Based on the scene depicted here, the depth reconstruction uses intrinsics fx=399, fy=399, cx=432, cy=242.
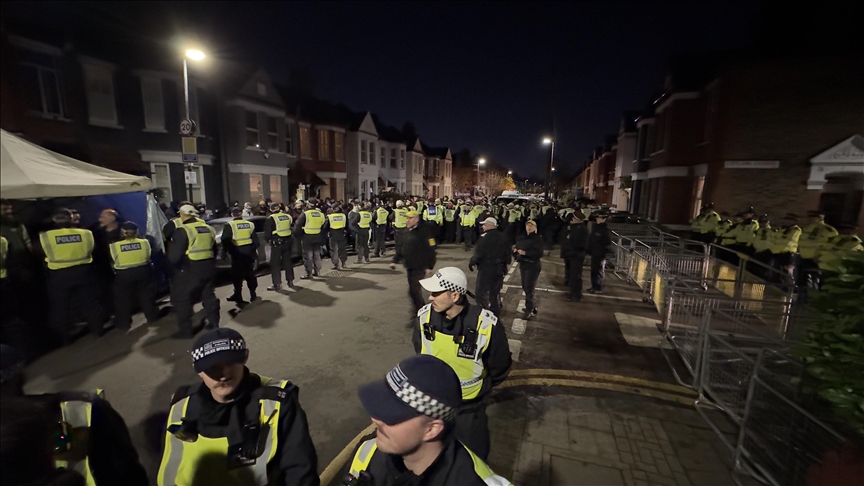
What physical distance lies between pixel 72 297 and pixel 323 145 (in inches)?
937

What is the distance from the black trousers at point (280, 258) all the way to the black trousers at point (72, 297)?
3328mm

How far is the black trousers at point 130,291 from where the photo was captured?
6.04m

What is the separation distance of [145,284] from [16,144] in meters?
5.80

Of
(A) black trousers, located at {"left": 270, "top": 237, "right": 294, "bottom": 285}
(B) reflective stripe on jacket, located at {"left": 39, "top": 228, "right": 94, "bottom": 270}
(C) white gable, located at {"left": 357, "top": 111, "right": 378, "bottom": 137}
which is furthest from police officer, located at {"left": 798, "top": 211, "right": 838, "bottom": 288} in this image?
Answer: (C) white gable, located at {"left": 357, "top": 111, "right": 378, "bottom": 137}

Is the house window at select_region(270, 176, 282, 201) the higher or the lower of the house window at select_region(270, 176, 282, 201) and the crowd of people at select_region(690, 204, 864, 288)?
the higher

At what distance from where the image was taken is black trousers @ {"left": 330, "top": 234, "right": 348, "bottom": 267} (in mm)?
11094

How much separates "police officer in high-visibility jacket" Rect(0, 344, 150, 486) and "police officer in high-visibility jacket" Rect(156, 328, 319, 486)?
0.20 meters

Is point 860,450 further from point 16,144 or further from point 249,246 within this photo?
point 249,246

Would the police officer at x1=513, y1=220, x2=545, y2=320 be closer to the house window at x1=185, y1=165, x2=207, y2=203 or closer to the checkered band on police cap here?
the checkered band on police cap

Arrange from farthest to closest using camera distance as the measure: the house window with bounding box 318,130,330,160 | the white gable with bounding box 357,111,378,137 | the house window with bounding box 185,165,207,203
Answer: the white gable with bounding box 357,111,378,137
the house window with bounding box 318,130,330,160
the house window with bounding box 185,165,207,203

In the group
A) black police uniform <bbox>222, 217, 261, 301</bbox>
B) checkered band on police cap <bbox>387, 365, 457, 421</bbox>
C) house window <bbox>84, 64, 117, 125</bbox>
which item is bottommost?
black police uniform <bbox>222, 217, 261, 301</bbox>

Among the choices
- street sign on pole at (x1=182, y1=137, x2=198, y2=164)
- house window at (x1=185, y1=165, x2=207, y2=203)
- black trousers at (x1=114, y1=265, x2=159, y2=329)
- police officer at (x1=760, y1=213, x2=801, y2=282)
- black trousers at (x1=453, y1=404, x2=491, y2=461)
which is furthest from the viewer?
house window at (x1=185, y1=165, x2=207, y2=203)

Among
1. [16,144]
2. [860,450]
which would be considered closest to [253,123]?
[16,144]

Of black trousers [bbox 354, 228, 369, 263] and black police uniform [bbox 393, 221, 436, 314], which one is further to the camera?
black trousers [bbox 354, 228, 369, 263]
